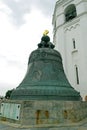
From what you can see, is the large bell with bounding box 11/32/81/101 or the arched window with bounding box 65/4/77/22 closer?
the large bell with bounding box 11/32/81/101

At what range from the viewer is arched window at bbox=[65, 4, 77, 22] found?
1706 cm

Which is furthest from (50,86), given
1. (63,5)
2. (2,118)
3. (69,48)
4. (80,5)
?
(63,5)

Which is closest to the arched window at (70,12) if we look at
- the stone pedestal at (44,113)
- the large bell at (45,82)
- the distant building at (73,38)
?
the distant building at (73,38)

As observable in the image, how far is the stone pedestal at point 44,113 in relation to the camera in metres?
5.07

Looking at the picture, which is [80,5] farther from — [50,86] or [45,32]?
[50,86]

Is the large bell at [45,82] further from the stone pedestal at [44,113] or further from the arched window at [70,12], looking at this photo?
the arched window at [70,12]

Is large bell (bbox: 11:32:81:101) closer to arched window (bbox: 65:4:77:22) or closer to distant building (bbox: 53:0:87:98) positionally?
distant building (bbox: 53:0:87:98)

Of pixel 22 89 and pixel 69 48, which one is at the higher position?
pixel 69 48

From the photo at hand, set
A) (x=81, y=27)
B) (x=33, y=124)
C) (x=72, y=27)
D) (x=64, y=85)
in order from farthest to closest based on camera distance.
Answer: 1. (x=72, y=27)
2. (x=81, y=27)
3. (x=64, y=85)
4. (x=33, y=124)

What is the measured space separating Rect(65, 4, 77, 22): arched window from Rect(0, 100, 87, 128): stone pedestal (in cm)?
1296

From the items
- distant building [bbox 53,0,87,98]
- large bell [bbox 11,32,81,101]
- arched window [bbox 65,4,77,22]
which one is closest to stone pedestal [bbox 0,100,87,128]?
large bell [bbox 11,32,81,101]

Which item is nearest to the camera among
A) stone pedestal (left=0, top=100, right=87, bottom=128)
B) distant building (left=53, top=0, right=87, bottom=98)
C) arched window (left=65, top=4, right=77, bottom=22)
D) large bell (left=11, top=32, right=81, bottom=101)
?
stone pedestal (left=0, top=100, right=87, bottom=128)

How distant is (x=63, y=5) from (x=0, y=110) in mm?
14342

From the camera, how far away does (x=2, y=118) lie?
623 cm
